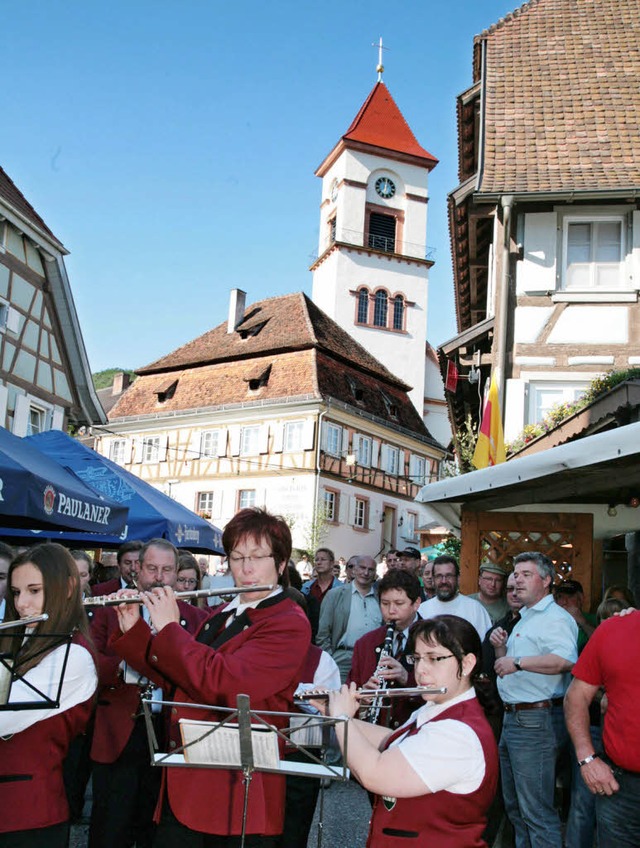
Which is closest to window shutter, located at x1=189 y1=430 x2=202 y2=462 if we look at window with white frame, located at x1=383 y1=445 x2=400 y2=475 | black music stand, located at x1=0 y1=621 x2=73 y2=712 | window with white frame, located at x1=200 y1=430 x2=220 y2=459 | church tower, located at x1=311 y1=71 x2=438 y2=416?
window with white frame, located at x1=200 y1=430 x2=220 y2=459

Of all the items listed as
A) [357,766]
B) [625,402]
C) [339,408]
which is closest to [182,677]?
[357,766]

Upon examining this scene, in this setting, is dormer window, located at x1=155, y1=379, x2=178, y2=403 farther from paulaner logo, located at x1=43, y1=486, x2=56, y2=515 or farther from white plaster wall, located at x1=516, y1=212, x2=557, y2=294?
paulaner logo, located at x1=43, y1=486, x2=56, y2=515

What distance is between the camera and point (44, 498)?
694 centimetres

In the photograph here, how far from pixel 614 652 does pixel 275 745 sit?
1.80 m

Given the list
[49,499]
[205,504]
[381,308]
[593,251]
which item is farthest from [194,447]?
[49,499]

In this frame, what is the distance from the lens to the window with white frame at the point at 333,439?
4112cm

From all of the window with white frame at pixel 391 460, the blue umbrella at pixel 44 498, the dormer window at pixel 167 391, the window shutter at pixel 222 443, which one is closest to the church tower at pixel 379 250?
Answer: the window with white frame at pixel 391 460

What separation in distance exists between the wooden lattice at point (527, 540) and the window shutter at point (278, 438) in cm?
3244

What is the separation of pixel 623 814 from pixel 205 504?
130 ft

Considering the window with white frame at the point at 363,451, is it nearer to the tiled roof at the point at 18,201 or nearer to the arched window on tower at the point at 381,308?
the arched window on tower at the point at 381,308

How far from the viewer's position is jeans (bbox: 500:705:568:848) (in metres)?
5.52

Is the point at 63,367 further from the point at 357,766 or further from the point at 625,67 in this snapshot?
the point at 357,766

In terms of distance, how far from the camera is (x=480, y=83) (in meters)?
17.4

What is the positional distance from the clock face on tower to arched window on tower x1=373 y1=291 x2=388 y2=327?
5.77m
